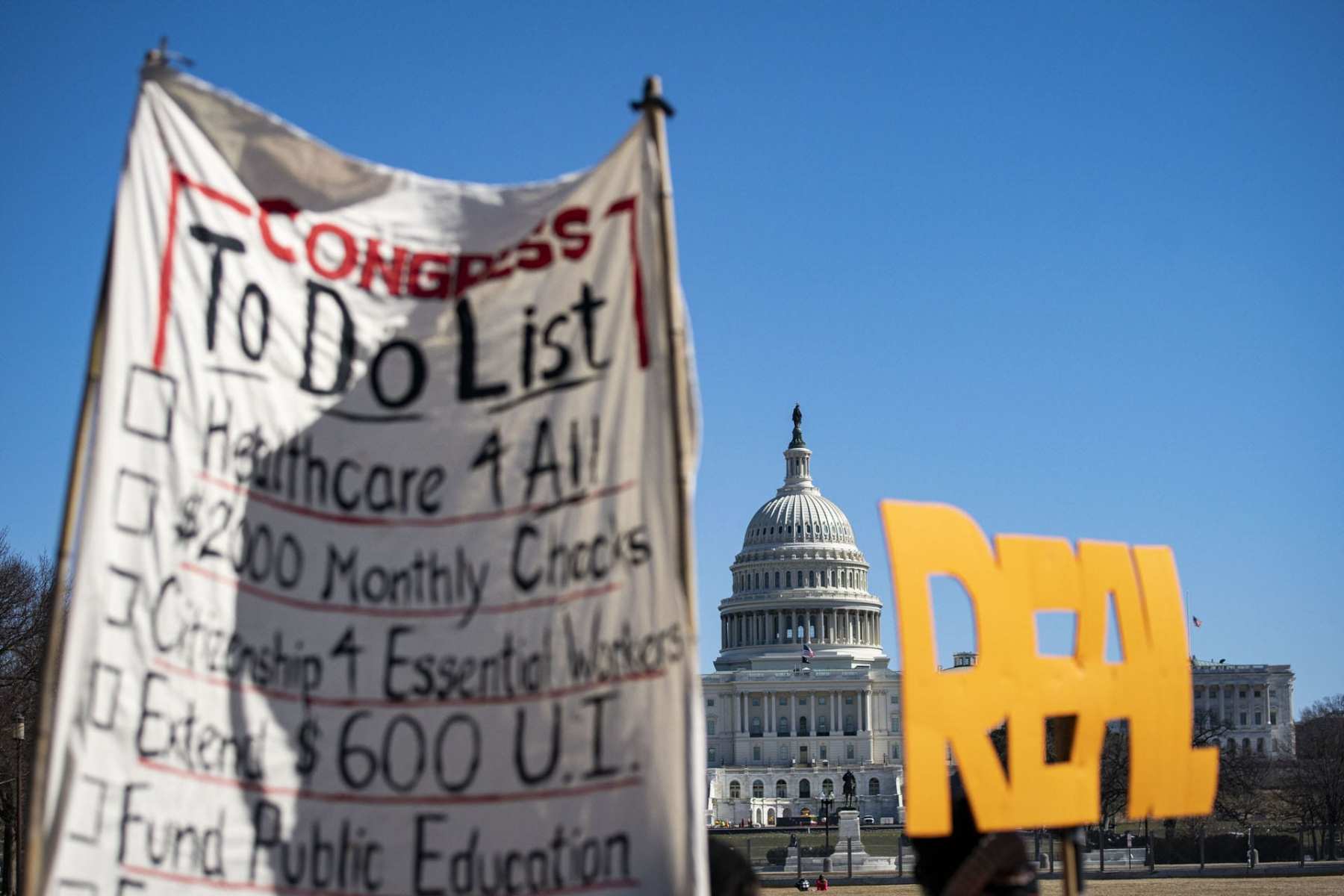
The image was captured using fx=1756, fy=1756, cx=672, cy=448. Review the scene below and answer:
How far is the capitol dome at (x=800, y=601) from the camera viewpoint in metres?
154

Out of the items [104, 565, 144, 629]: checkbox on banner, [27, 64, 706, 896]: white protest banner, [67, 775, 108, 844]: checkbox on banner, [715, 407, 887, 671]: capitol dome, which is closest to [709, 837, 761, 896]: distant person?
[27, 64, 706, 896]: white protest banner

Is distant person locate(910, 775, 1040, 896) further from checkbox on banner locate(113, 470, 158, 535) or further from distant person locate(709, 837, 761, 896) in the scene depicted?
checkbox on banner locate(113, 470, 158, 535)

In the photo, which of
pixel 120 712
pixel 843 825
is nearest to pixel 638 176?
pixel 120 712

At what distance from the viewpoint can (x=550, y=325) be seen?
5727 millimetres

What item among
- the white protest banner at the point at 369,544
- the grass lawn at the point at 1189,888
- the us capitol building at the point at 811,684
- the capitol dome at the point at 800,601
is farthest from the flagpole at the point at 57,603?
the capitol dome at the point at 800,601

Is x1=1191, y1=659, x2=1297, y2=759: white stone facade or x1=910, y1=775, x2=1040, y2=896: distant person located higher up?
x1=1191, y1=659, x2=1297, y2=759: white stone facade

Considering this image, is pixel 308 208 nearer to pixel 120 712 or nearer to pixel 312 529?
pixel 312 529

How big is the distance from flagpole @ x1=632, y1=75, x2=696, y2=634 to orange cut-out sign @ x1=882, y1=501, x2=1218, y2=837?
0.71m

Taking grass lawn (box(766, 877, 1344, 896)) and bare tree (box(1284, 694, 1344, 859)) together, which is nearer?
grass lawn (box(766, 877, 1344, 896))

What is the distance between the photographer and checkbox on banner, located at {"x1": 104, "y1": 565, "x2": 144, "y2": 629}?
5.33 m

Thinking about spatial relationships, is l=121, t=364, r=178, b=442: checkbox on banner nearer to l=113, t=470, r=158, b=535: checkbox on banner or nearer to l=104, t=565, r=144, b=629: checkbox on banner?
l=113, t=470, r=158, b=535: checkbox on banner

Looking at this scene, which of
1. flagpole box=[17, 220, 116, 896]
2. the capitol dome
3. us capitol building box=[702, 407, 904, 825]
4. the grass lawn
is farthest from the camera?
the capitol dome

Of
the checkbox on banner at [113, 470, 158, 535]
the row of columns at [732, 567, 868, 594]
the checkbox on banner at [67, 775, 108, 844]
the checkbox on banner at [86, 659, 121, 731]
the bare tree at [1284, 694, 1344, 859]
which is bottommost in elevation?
the checkbox on banner at [67, 775, 108, 844]

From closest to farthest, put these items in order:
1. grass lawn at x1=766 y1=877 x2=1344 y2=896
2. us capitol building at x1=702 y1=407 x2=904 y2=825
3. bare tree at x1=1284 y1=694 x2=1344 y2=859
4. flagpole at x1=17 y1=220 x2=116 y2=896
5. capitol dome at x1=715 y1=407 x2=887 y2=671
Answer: flagpole at x1=17 y1=220 x2=116 y2=896
grass lawn at x1=766 y1=877 x2=1344 y2=896
bare tree at x1=1284 y1=694 x2=1344 y2=859
us capitol building at x1=702 y1=407 x2=904 y2=825
capitol dome at x1=715 y1=407 x2=887 y2=671
